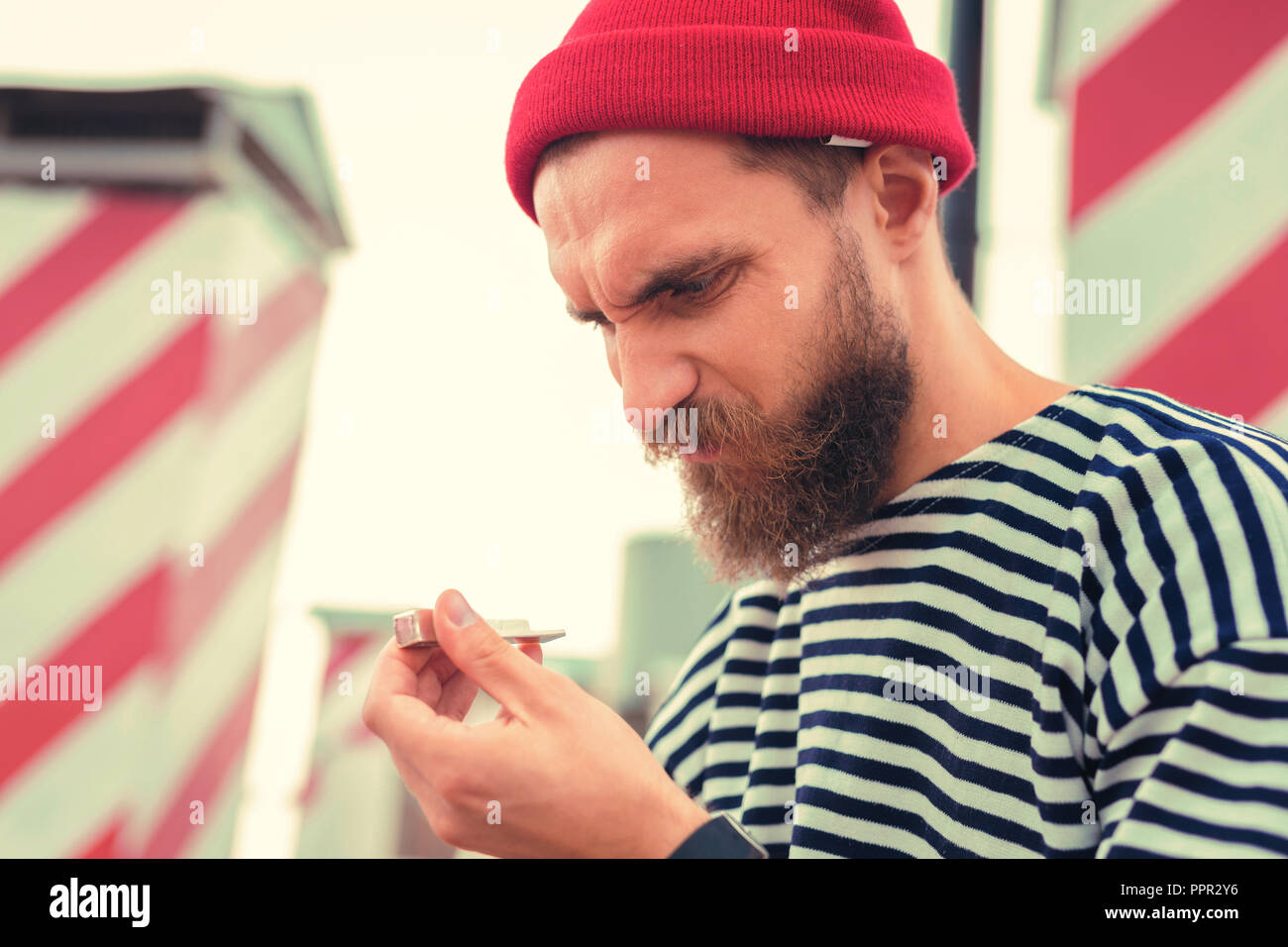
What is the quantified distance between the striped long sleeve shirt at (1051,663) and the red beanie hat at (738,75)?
0.30 metres

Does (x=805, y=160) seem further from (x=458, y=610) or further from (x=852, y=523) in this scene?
(x=458, y=610)

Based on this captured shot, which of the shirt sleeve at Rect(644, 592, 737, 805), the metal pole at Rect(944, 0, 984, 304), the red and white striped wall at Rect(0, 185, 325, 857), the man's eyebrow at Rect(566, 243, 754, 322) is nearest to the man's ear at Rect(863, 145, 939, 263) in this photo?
the man's eyebrow at Rect(566, 243, 754, 322)

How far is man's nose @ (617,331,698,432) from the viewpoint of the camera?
2.59ft

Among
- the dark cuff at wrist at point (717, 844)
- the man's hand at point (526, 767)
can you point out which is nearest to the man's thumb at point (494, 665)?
the man's hand at point (526, 767)

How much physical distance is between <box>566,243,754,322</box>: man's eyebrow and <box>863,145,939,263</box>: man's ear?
0.54ft

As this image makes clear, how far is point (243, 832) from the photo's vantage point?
1323mm

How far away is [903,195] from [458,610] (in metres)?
0.53

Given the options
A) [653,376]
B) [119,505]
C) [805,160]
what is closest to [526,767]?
[653,376]

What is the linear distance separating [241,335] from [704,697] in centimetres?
79

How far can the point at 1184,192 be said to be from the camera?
1.03 m

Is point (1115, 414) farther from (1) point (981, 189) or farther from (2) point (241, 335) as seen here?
(2) point (241, 335)

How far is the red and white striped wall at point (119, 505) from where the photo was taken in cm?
119

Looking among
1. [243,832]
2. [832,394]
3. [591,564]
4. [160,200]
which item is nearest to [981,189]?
[832,394]

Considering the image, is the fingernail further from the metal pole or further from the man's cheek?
the metal pole
